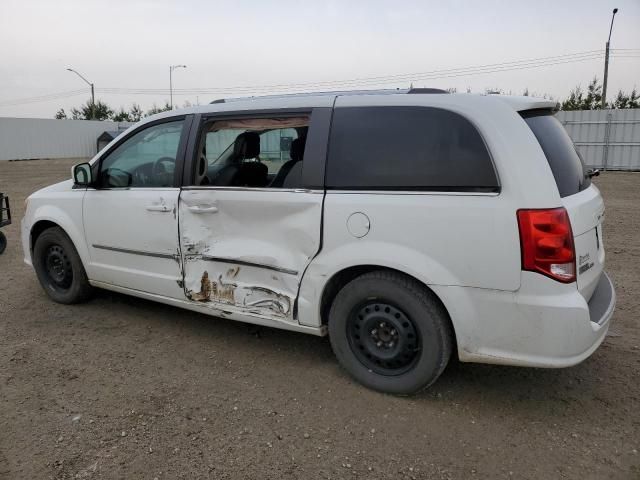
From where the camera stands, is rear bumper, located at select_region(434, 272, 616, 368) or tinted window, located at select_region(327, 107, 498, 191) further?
tinted window, located at select_region(327, 107, 498, 191)

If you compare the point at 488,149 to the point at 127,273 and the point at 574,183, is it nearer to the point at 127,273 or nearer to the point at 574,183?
the point at 574,183

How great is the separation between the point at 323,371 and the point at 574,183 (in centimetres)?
198

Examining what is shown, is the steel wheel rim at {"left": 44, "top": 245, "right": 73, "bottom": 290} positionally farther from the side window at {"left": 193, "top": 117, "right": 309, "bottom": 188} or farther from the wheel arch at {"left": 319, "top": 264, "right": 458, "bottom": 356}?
the wheel arch at {"left": 319, "top": 264, "right": 458, "bottom": 356}

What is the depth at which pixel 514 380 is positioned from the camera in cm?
347

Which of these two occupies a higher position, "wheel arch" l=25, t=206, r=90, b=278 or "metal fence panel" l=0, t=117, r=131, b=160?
"metal fence panel" l=0, t=117, r=131, b=160

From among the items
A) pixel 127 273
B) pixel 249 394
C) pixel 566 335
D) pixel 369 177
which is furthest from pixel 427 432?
pixel 127 273

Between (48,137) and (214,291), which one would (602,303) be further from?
(48,137)

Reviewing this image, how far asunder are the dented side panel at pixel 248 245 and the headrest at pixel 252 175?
0.16 meters

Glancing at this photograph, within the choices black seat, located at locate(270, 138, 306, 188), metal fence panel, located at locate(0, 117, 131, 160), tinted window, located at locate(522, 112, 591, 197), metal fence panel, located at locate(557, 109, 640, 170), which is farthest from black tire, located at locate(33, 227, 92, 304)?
metal fence panel, located at locate(0, 117, 131, 160)

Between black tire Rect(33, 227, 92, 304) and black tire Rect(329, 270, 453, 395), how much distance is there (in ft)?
8.71

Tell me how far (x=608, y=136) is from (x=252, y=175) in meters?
20.5

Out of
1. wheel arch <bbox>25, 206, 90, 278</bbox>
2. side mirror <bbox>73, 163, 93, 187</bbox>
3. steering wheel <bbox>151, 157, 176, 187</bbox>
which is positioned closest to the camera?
steering wheel <bbox>151, 157, 176, 187</bbox>

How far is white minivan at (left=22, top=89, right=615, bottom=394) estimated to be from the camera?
2740 mm

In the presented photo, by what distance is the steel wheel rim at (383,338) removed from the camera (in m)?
3.10
